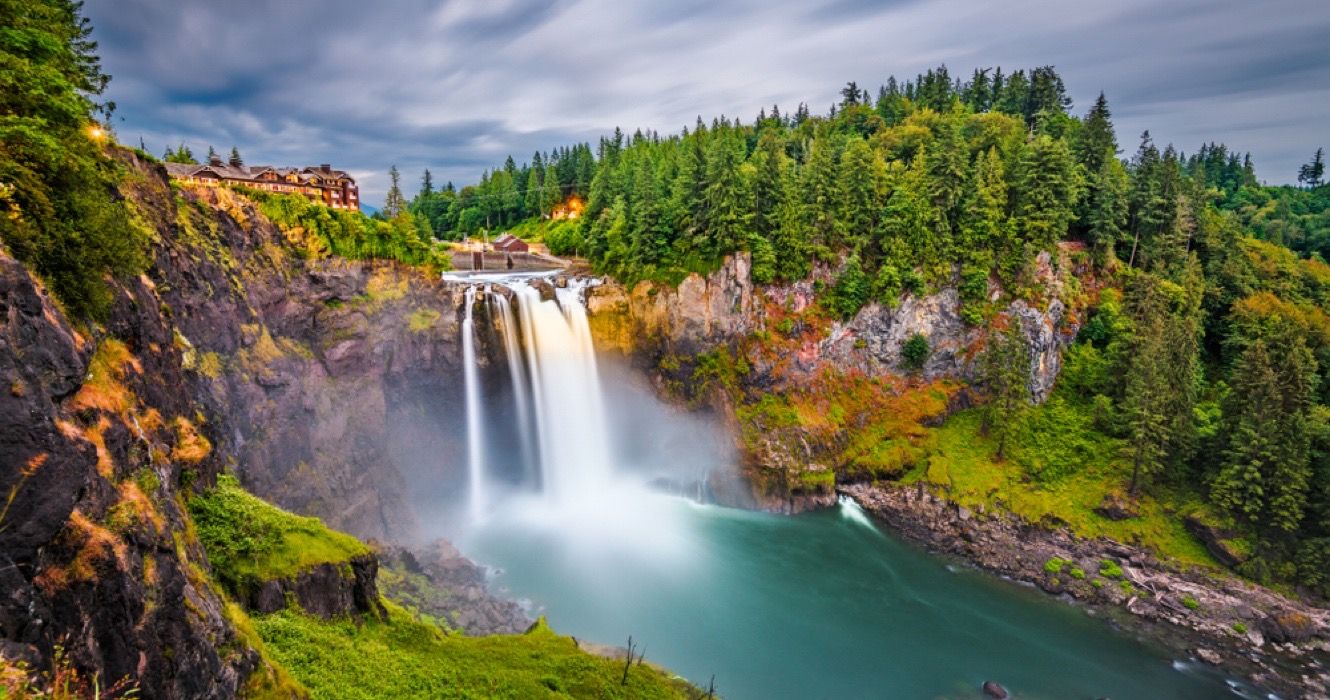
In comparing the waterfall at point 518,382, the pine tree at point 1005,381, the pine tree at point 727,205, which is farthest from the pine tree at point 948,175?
the waterfall at point 518,382

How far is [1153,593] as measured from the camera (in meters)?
27.1

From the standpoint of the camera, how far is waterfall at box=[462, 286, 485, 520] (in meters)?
35.2

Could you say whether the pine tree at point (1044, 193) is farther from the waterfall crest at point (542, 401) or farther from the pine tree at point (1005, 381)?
the waterfall crest at point (542, 401)

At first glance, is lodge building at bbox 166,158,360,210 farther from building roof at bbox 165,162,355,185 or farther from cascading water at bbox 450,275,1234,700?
cascading water at bbox 450,275,1234,700

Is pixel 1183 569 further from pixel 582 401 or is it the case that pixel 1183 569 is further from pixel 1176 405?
pixel 582 401

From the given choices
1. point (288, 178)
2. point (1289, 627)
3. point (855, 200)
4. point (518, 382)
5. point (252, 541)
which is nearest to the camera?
point (252, 541)

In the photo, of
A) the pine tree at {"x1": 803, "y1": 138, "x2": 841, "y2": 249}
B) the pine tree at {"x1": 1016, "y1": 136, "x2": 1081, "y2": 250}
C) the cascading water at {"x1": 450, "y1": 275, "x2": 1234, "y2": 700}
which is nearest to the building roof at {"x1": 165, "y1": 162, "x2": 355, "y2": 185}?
the cascading water at {"x1": 450, "y1": 275, "x2": 1234, "y2": 700}

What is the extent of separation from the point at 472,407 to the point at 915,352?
2774 cm

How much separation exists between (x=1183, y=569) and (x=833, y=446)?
1694 cm

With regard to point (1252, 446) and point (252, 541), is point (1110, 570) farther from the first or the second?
point (252, 541)

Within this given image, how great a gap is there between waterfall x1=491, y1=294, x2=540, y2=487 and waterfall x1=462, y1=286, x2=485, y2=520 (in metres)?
1.78

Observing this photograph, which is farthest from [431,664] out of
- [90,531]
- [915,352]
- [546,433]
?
[915,352]

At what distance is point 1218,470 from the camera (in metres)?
29.7

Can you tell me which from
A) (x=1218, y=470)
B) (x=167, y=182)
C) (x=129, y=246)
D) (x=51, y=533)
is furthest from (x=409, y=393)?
(x=1218, y=470)
